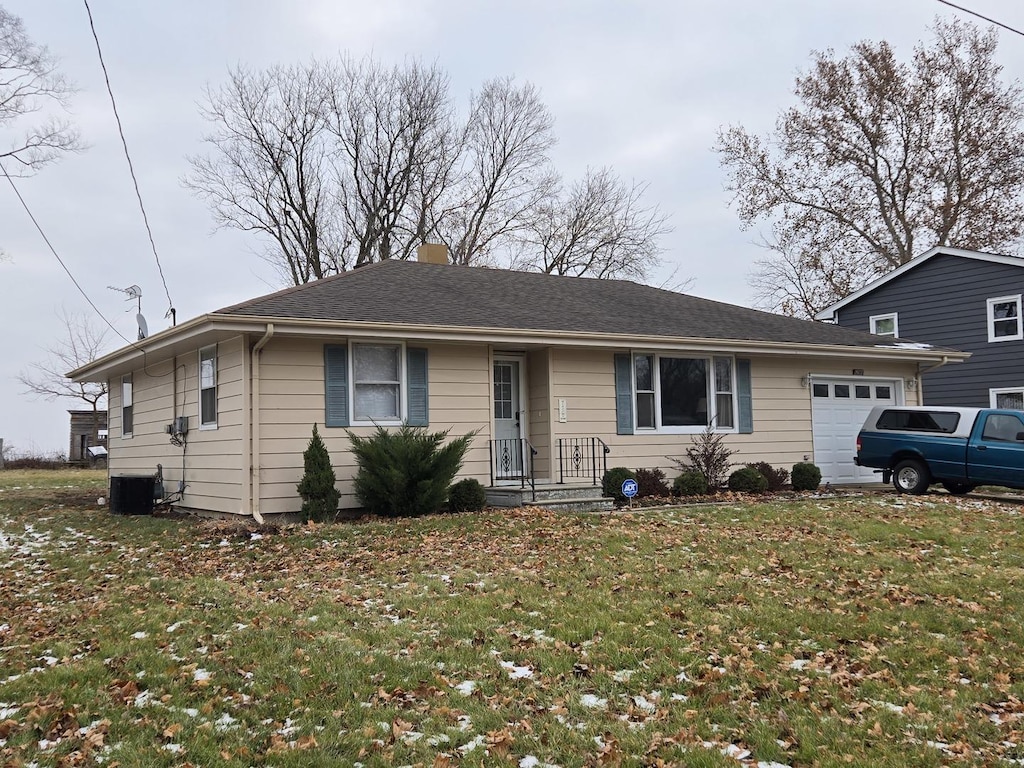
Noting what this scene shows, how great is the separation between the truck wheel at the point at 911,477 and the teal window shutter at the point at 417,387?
8.35 metres

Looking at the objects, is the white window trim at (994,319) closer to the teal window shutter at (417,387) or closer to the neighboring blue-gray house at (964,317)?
the neighboring blue-gray house at (964,317)

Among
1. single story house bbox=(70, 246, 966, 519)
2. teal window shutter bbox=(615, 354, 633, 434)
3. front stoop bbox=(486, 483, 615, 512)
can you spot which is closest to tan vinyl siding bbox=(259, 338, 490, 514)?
single story house bbox=(70, 246, 966, 519)

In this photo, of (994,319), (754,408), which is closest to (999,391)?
(994,319)

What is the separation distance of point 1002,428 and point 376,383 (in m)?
10.1

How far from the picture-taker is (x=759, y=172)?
3362 centimetres

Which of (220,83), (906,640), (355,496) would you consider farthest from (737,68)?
(220,83)

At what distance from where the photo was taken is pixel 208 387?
13.3 metres

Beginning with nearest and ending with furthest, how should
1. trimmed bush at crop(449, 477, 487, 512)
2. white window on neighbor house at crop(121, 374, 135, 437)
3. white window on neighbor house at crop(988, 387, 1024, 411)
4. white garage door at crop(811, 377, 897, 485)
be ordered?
trimmed bush at crop(449, 477, 487, 512), white garage door at crop(811, 377, 897, 485), white window on neighbor house at crop(121, 374, 135, 437), white window on neighbor house at crop(988, 387, 1024, 411)

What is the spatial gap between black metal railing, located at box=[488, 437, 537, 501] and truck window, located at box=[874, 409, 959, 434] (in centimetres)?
640

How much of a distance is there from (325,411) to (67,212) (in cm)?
1341

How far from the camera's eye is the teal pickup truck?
46.2 ft

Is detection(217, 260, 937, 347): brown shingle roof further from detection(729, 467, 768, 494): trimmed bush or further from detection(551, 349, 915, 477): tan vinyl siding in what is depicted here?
detection(729, 467, 768, 494): trimmed bush

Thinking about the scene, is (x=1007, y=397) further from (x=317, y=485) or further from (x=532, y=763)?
(x=532, y=763)

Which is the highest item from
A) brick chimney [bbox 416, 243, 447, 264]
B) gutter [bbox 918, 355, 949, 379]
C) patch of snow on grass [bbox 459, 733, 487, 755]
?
brick chimney [bbox 416, 243, 447, 264]
